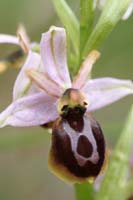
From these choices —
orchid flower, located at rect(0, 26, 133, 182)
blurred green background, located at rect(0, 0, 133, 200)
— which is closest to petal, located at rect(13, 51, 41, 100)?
orchid flower, located at rect(0, 26, 133, 182)

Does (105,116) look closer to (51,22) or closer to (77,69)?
(51,22)

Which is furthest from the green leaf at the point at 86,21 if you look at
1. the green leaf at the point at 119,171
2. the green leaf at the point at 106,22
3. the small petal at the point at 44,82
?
the green leaf at the point at 119,171

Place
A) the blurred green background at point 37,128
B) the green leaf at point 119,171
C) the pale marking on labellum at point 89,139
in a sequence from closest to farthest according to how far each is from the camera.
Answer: the pale marking on labellum at point 89,139 → the green leaf at point 119,171 → the blurred green background at point 37,128

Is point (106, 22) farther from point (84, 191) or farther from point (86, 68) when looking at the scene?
point (84, 191)

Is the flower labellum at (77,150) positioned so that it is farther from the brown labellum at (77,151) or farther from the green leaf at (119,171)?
the green leaf at (119,171)

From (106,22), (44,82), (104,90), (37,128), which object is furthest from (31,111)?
(37,128)

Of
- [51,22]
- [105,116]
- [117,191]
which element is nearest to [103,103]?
[117,191]
